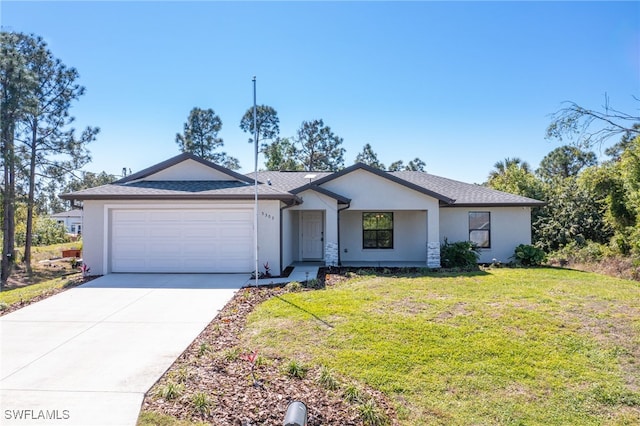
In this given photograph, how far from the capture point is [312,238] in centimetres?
1677

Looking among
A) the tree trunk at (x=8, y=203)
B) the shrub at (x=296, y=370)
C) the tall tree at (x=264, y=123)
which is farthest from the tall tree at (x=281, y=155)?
the shrub at (x=296, y=370)

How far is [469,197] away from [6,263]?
24558mm

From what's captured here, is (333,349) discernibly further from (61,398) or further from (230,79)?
(230,79)

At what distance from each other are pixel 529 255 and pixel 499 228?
1.65 meters

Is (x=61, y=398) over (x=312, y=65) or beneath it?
beneath

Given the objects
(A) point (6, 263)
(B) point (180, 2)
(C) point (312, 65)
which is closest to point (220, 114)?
(A) point (6, 263)

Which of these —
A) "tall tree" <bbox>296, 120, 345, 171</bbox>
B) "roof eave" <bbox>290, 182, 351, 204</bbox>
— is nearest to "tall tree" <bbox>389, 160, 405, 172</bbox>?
"tall tree" <bbox>296, 120, 345, 171</bbox>

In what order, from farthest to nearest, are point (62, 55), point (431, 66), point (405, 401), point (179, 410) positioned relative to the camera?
point (62, 55) → point (431, 66) → point (405, 401) → point (179, 410)

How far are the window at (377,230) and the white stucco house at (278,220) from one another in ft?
0.15

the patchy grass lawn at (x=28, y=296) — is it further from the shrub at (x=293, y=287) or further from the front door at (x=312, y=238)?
the front door at (x=312, y=238)

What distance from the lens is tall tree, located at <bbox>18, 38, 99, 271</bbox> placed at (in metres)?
23.0

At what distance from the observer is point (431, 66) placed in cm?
1373

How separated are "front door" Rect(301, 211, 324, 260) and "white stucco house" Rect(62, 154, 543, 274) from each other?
1.7 inches

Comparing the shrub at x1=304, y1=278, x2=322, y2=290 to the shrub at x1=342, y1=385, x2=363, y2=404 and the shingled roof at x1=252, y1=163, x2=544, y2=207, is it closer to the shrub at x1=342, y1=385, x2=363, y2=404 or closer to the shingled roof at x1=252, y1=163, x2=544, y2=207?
the shingled roof at x1=252, y1=163, x2=544, y2=207
